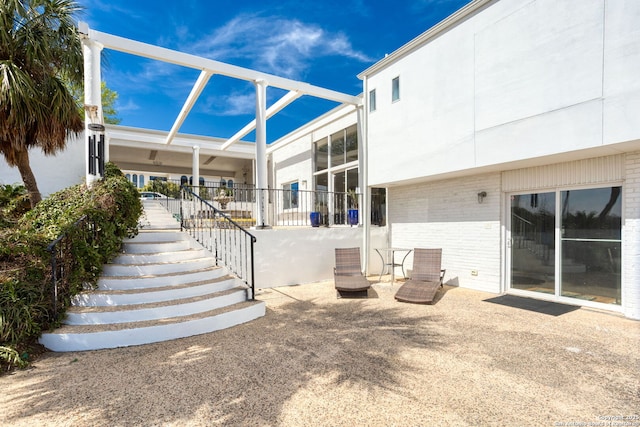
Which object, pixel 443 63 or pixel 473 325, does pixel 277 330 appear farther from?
pixel 443 63

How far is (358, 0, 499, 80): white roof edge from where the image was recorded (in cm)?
646

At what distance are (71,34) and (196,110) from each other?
4.48 meters

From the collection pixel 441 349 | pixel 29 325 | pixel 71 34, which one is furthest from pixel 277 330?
pixel 71 34

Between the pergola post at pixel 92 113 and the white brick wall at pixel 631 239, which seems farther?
the pergola post at pixel 92 113

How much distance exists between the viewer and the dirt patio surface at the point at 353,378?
272 cm

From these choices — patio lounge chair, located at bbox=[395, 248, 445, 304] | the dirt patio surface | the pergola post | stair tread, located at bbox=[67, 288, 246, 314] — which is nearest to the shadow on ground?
the dirt patio surface

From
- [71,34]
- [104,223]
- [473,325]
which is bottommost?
[473,325]

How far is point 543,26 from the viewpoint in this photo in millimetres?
5418

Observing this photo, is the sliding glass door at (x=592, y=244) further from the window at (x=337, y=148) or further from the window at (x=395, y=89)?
the window at (x=337, y=148)

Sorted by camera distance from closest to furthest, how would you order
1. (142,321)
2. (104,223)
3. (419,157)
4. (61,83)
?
(142,321)
(104,223)
(61,83)
(419,157)

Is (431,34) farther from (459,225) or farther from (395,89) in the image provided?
(459,225)

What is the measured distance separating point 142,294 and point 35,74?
5.69 m

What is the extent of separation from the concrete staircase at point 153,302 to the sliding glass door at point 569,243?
5.89 metres

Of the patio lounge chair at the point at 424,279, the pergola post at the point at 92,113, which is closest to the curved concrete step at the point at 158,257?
the pergola post at the point at 92,113
